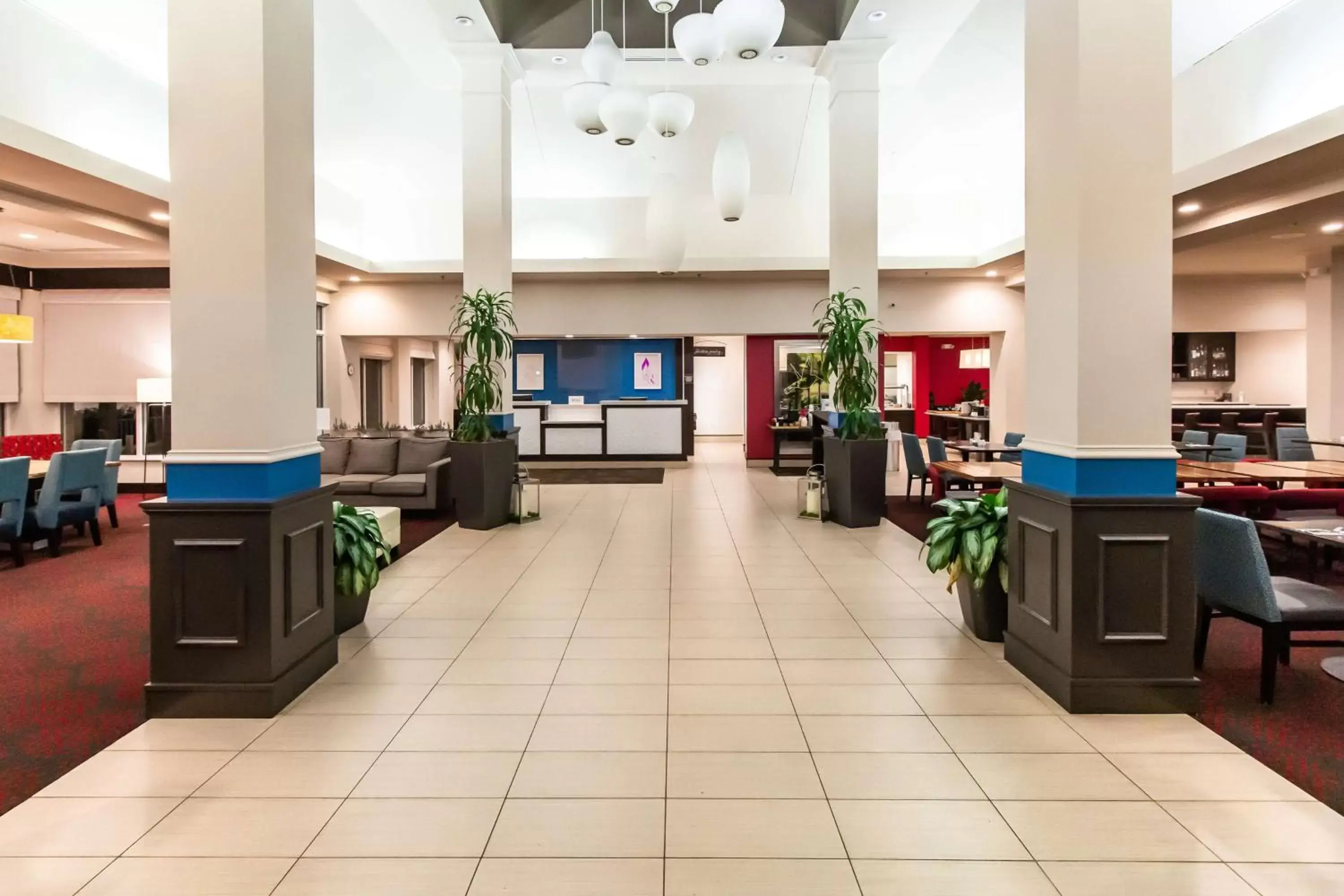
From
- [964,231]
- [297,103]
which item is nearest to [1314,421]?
[964,231]

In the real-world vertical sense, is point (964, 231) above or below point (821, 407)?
above

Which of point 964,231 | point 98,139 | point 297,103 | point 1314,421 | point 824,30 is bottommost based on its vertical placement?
point 1314,421

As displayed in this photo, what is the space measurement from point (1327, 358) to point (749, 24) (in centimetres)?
1069

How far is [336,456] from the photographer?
9461 millimetres

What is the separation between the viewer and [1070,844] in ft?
7.84

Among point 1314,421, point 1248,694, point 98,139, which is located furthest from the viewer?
point 1314,421

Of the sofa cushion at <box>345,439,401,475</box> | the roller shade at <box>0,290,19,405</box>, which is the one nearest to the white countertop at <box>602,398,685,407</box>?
the sofa cushion at <box>345,439,401,475</box>

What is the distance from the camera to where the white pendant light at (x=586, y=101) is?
5812 mm

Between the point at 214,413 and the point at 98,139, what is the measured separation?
17.2 ft

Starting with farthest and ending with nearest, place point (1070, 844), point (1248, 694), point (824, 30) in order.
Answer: point (824, 30) → point (1248, 694) → point (1070, 844)

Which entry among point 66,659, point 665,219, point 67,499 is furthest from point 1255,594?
point 67,499

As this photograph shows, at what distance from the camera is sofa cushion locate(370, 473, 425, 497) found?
29.0ft

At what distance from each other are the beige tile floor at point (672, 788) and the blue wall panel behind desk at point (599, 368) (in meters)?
11.8

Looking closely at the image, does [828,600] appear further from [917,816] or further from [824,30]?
[824,30]
